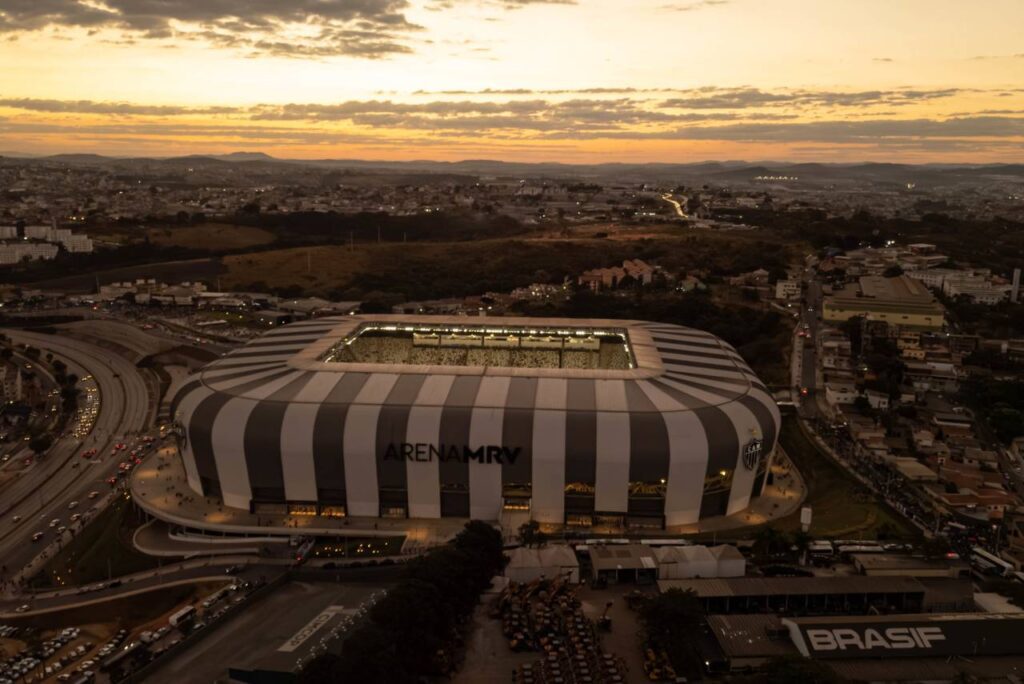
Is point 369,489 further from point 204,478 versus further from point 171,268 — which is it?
point 171,268

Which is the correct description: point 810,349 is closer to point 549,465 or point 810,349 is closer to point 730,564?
point 549,465

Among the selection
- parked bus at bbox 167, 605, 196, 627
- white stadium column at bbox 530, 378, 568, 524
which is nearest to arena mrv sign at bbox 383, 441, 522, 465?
white stadium column at bbox 530, 378, 568, 524

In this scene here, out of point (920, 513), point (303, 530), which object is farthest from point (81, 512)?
point (920, 513)

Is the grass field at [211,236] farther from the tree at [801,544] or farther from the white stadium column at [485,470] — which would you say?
the tree at [801,544]

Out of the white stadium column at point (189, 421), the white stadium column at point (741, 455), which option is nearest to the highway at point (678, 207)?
the white stadium column at point (741, 455)

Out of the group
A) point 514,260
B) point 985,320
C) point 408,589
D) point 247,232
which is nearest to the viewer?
point 408,589
